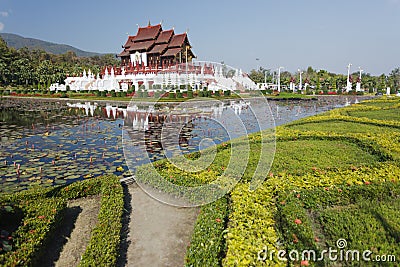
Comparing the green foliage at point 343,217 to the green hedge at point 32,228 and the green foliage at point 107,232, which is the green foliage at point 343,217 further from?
the green hedge at point 32,228

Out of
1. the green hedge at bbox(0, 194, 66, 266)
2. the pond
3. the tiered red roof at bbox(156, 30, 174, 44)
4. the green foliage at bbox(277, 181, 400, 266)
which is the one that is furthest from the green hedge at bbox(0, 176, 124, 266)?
the tiered red roof at bbox(156, 30, 174, 44)

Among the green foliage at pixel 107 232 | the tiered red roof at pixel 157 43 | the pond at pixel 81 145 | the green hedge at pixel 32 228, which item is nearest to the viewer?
the green hedge at pixel 32 228

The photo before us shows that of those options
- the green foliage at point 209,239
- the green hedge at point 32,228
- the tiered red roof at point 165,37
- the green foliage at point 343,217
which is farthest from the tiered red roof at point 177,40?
the green foliage at point 209,239

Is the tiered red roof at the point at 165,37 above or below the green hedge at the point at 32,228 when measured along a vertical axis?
above

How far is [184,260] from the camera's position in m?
3.88

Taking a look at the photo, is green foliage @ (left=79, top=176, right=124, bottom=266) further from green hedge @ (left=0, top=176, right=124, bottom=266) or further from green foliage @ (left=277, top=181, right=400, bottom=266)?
green foliage @ (left=277, top=181, right=400, bottom=266)

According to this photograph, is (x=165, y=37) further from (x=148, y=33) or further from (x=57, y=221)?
(x=57, y=221)

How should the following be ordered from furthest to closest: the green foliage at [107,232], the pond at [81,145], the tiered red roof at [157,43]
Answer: the tiered red roof at [157,43] → the pond at [81,145] → the green foliage at [107,232]

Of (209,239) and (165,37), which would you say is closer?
(209,239)

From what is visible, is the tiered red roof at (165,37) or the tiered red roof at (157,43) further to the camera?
the tiered red roof at (165,37)

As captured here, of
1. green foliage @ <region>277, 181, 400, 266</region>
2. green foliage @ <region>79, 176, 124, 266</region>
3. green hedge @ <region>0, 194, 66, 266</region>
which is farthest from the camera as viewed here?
green foliage @ <region>277, 181, 400, 266</region>

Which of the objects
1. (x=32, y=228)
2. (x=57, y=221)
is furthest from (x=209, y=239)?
(x=32, y=228)

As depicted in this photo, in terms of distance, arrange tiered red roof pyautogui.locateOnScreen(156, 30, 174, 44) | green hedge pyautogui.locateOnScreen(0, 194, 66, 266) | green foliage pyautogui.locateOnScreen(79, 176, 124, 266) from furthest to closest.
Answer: tiered red roof pyautogui.locateOnScreen(156, 30, 174, 44) → green foliage pyautogui.locateOnScreen(79, 176, 124, 266) → green hedge pyautogui.locateOnScreen(0, 194, 66, 266)

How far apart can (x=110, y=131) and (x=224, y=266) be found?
10.9 meters
